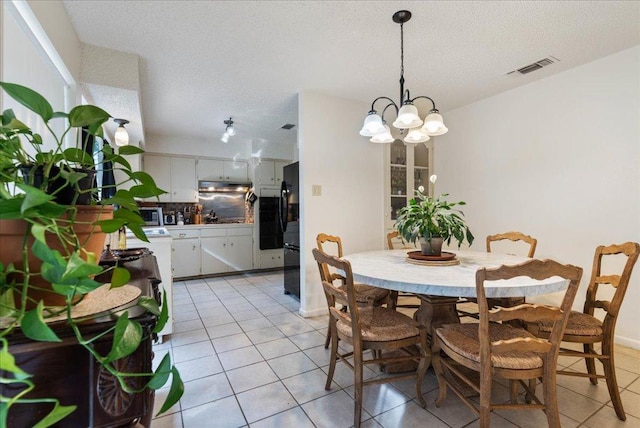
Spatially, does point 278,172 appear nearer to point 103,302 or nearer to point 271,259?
point 271,259

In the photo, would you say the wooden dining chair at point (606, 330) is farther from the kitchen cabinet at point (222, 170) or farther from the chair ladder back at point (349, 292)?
the kitchen cabinet at point (222, 170)

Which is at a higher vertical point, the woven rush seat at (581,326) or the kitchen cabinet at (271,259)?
the woven rush seat at (581,326)

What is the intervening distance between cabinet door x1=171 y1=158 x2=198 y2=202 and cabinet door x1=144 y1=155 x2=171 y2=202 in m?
0.06

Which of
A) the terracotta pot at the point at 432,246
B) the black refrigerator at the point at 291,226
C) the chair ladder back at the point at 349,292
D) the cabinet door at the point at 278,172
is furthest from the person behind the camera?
the cabinet door at the point at 278,172

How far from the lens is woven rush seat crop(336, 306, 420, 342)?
156cm

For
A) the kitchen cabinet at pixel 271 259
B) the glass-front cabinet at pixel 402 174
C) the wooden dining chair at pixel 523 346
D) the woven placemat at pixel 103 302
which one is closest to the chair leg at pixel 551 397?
the wooden dining chair at pixel 523 346

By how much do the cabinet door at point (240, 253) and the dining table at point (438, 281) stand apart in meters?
3.32

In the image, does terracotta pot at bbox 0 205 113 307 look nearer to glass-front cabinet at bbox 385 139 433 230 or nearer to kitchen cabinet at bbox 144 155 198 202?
glass-front cabinet at bbox 385 139 433 230

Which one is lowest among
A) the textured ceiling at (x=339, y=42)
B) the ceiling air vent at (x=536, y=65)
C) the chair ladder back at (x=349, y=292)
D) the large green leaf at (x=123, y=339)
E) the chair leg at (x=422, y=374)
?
the chair leg at (x=422, y=374)

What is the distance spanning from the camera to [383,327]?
1.63 m

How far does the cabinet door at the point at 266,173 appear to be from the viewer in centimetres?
525

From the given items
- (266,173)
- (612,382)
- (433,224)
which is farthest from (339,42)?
(266,173)

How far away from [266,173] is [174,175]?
5.16ft

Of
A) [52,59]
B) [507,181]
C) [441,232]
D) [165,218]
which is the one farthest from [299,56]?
[165,218]
